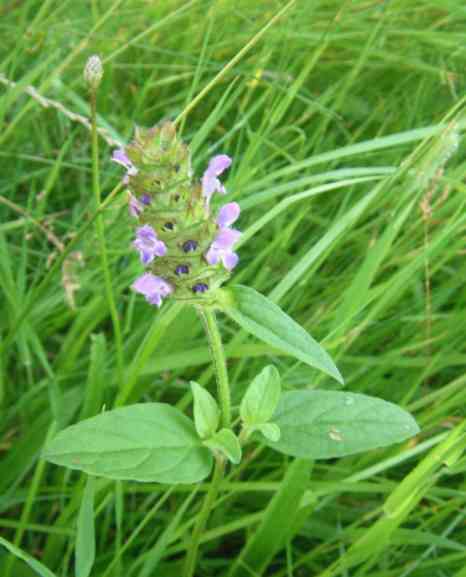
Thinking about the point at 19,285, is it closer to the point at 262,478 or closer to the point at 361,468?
Answer: the point at 262,478

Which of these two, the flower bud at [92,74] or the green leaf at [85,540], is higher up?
the flower bud at [92,74]

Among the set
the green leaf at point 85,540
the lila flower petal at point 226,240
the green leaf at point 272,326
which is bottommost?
the green leaf at point 85,540

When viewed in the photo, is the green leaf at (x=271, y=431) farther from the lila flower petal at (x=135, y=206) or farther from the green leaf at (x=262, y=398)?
the lila flower petal at (x=135, y=206)

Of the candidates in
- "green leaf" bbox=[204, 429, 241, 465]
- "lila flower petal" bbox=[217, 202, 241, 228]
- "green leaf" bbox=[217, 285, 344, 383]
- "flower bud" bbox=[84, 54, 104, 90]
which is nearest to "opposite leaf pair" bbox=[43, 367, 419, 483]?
"green leaf" bbox=[204, 429, 241, 465]

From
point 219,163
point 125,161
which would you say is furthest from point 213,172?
point 125,161

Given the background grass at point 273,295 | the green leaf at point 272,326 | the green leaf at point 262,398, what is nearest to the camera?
the green leaf at point 272,326

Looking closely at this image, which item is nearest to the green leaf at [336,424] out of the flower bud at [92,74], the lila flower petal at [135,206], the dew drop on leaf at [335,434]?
the dew drop on leaf at [335,434]

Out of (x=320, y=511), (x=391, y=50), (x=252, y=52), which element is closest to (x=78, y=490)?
(x=320, y=511)
